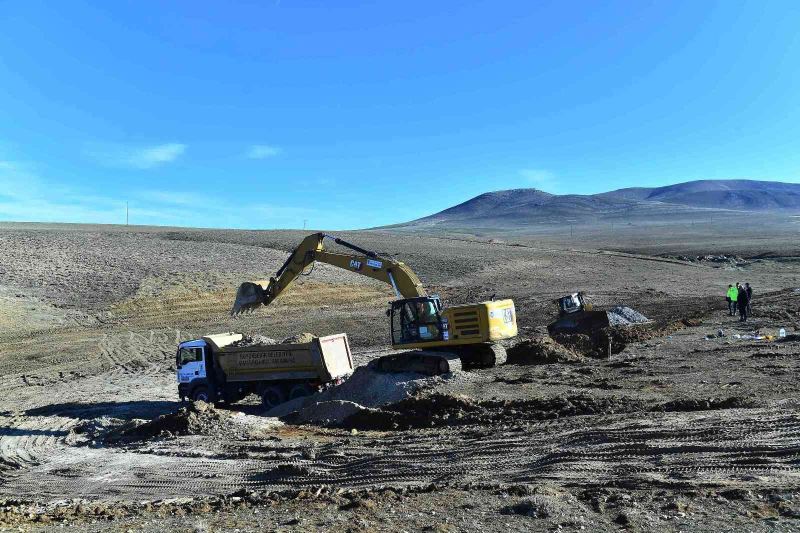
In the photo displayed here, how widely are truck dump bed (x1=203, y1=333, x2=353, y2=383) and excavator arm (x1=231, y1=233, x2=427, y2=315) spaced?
1.72 meters

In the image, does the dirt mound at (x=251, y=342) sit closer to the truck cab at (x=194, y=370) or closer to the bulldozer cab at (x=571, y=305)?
→ the truck cab at (x=194, y=370)

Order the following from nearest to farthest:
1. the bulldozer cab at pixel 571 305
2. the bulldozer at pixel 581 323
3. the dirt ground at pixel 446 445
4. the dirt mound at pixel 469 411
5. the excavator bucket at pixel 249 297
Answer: the dirt ground at pixel 446 445 < the dirt mound at pixel 469 411 < the excavator bucket at pixel 249 297 < the bulldozer at pixel 581 323 < the bulldozer cab at pixel 571 305

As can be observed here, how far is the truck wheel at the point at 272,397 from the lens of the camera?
16.6 metres

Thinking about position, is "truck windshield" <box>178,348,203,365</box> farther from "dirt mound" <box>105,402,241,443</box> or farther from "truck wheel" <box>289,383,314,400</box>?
"dirt mound" <box>105,402,241,443</box>

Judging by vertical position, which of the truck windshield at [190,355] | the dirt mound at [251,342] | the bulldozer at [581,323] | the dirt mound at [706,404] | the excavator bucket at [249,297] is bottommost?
the dirt mound at [706,404]

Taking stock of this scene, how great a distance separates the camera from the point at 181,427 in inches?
511

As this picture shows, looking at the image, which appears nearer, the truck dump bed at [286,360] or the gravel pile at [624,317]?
the truck dump bed at [286,360]

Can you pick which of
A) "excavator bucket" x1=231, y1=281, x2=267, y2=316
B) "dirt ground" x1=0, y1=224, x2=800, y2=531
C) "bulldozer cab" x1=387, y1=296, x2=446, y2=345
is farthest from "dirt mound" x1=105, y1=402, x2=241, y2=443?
"excavator bucket" x1=231, y1=281, x2=267, y2=316

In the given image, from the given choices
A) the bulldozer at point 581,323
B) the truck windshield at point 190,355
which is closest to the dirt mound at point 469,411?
the truck windshield at point 190,355

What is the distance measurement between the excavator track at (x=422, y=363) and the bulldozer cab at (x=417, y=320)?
0.39m

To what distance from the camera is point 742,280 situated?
1817 inches

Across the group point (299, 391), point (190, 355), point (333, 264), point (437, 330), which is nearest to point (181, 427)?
point (299, 391)

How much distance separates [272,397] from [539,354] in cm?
748

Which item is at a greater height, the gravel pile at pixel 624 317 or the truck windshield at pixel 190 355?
the truck windshield at pixel 190 355
